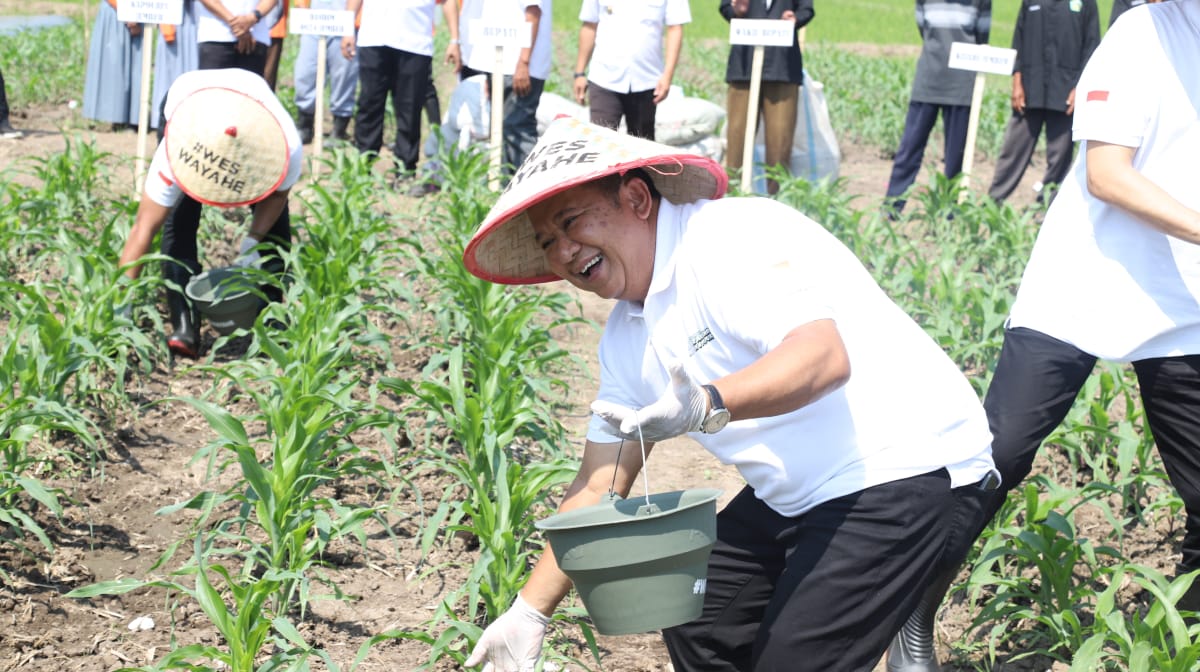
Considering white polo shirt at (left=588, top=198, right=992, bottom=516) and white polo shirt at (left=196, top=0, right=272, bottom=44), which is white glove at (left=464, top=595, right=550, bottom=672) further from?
white polo shirt at (left=196, top=0, right=272, bottom=44)

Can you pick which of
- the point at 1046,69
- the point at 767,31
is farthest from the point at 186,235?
the point at 1046,69

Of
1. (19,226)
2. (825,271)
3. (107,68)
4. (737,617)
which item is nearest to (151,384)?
(19,226)

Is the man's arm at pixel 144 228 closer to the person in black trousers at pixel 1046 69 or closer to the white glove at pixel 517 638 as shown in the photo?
the white glove at pixel 517 638

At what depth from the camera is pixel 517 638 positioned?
191 centimetres

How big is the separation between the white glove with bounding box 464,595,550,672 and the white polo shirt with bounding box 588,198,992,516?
0.31 metres

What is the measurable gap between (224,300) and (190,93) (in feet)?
2.17

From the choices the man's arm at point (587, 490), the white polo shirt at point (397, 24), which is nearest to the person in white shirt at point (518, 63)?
the white polo shirt at point (397, 24)

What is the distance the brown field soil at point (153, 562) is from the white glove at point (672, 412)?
120 cm

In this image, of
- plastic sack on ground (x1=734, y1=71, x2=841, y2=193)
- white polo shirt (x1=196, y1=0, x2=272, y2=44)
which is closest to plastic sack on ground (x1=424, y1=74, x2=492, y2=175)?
plastic sack on ground (x1=734, y1=71, x2=841, y2=193)

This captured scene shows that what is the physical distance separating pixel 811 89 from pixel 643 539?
6128 millimetres

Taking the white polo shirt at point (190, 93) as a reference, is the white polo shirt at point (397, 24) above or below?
above

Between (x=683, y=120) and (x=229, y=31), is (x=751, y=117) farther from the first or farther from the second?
(x=229, y=31)

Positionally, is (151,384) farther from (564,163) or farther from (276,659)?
(564,163)

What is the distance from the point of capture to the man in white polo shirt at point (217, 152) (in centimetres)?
357
